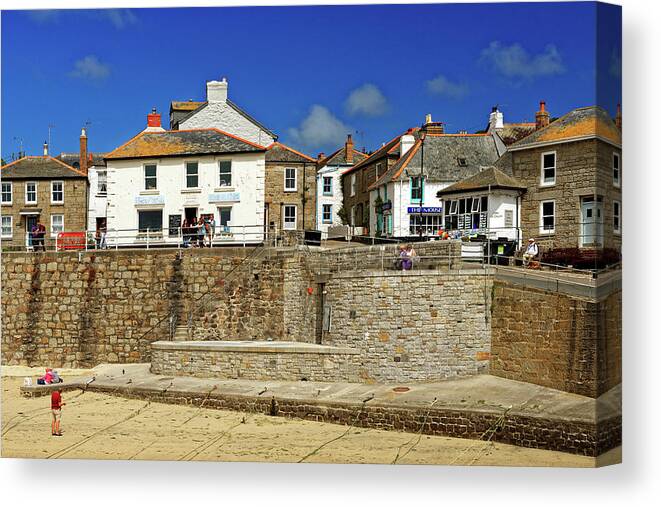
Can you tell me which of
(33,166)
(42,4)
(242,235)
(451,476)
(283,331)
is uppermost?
(42,4)

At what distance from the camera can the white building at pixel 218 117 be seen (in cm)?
1798

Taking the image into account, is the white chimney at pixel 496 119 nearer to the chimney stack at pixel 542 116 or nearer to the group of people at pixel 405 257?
the chimney stack at pixel 542 116

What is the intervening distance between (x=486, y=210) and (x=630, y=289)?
3.84m

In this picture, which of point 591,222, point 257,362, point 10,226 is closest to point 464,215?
point 591,222

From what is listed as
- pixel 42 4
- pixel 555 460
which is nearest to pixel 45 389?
pixel 42 4

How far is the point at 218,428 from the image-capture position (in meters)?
15.9

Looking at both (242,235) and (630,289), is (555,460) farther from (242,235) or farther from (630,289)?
(242,235)

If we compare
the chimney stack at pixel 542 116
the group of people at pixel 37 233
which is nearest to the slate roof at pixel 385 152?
the chimney stack at pixel 542 116

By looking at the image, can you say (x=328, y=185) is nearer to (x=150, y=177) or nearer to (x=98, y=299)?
(x=150, y=177)

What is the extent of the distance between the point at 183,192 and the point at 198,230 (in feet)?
3.01

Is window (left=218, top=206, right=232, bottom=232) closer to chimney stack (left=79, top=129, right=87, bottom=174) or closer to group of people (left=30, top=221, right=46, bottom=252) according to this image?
chimney stack (left=79, top=129, right=87, bottom=174)

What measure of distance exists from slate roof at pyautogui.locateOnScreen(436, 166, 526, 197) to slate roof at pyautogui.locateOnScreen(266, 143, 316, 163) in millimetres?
2931

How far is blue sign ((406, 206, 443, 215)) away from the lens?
18516mm

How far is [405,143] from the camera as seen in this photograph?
59.5 feet
